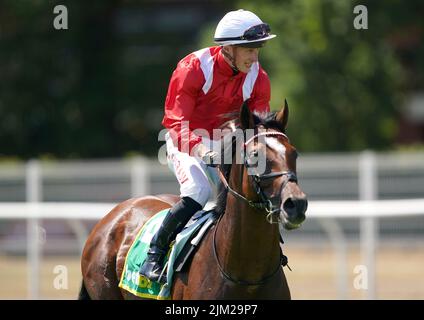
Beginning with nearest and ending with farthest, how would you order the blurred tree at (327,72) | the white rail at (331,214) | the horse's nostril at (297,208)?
1. the horse's nostril at (297,208)
2. the white rail at (331,214)
3. the blurred tree at (327,72)

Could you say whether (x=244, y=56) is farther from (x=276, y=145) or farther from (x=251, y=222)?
(x=251, y=222)

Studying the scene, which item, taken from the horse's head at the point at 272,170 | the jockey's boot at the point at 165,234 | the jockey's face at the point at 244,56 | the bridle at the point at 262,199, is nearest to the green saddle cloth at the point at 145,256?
the jockey's boot at the point at 165,234

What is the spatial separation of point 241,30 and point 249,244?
4.42 ft

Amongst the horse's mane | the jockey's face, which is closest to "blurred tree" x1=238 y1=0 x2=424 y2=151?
the jockey's face

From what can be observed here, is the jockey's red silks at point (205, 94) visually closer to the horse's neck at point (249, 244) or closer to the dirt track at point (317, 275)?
the horse's neck at point (249, 244)

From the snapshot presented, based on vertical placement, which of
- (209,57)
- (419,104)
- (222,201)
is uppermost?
(209,57)

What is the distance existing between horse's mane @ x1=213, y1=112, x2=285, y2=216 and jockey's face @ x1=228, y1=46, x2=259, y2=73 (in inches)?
15.2

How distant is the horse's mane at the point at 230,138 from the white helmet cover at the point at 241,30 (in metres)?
0.48

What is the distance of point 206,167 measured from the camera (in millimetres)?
5984

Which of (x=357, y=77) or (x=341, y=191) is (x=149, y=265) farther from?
(x=357, y=77)

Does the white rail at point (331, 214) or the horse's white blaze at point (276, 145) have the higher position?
the horse's white blaze at point (276, 145)

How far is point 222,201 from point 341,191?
8.14 meters

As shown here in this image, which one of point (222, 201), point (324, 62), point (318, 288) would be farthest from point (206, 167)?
point (324, 62)

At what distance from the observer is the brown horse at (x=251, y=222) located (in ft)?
16.3
